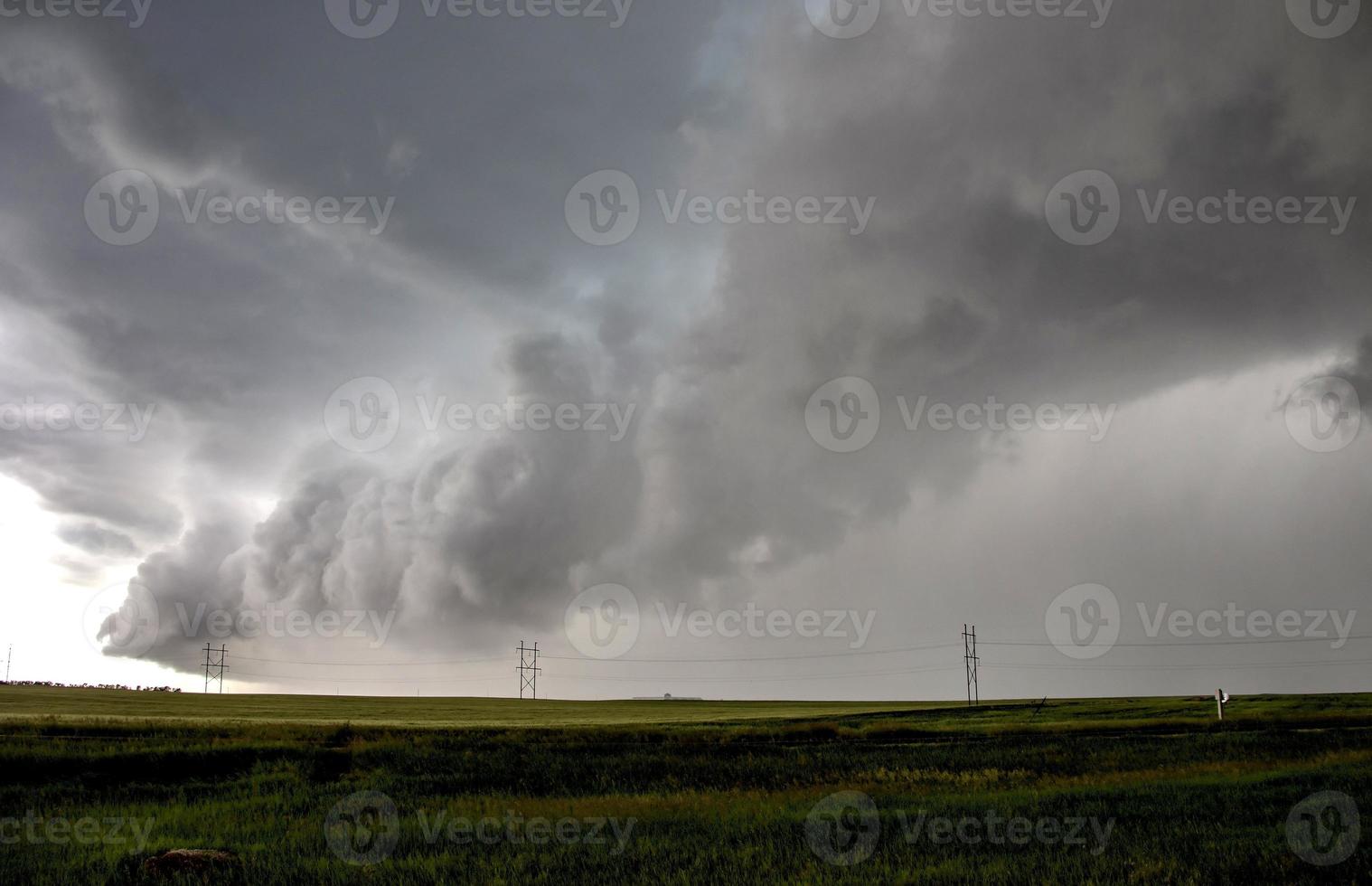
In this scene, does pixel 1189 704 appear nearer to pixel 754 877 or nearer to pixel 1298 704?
pixel 1298 704

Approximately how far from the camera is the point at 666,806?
23656 millimetres

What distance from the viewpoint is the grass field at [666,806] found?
1532 centimetres

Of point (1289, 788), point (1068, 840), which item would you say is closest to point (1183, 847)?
point (1068, 840)

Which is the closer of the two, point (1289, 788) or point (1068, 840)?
point (1068, 840)

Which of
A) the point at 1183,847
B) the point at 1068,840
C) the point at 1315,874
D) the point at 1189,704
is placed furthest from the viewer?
the point at 1189,704

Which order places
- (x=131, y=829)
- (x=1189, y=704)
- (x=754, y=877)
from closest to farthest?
1. (x=754, y=877)
2. (x=131, y=829)
3. (x=1189, y=704)

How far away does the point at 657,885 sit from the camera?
13953 millimetres

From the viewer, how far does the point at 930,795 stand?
2522 cm

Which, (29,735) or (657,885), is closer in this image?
(657,885)

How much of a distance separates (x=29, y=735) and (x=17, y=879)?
2621cm

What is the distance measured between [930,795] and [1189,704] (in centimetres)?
7151

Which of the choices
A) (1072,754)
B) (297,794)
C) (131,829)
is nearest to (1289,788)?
(1072,754)

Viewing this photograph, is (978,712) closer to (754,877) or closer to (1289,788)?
(1289,788)

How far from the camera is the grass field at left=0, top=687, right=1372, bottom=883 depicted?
1532cm
